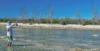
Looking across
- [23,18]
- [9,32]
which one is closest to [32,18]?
[23,18]

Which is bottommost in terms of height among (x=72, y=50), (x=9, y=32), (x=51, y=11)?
(x=72, y=50)

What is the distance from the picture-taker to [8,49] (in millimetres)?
20891

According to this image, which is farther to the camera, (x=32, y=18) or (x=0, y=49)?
(x=32, y=18)

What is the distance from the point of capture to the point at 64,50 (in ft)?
70.2

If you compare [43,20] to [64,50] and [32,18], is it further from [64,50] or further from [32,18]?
[64,50]

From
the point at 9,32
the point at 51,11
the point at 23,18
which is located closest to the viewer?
the point at 9,32

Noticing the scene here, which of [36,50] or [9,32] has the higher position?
[9,32]

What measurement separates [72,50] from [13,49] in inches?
205

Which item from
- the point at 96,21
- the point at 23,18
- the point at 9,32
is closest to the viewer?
the point at 9,32

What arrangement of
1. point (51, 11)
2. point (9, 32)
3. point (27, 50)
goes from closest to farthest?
point (27, 50) < point (9, 32) < point (51, 11)

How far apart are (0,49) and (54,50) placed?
466cm

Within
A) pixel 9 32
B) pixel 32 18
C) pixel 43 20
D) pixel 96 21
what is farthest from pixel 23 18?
pixel 9 32

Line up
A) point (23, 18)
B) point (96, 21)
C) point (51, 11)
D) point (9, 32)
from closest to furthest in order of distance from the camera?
point (9, 32) < point (96, 21) < point (51, 11) < point (23, 18)

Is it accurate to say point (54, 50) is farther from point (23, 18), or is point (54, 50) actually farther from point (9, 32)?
point (23, 18)
